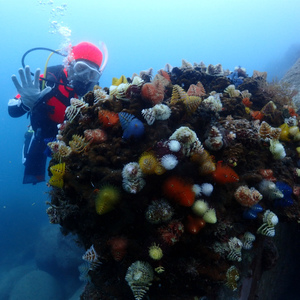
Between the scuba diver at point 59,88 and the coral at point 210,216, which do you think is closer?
the coral at point 210,216

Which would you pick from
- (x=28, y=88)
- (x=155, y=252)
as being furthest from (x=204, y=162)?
(x=28, y=88)

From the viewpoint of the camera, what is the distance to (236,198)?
113 inches

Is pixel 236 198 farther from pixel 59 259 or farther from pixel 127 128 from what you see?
pixel 59 259

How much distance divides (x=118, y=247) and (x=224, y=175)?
1.65m

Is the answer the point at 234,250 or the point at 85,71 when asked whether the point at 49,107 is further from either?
the point at 234,250

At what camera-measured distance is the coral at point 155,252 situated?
241cm

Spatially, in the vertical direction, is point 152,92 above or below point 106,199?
above

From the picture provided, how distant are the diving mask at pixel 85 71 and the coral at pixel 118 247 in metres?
5.33

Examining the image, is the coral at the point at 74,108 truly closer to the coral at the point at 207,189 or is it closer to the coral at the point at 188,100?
the coral at the point at 188,100

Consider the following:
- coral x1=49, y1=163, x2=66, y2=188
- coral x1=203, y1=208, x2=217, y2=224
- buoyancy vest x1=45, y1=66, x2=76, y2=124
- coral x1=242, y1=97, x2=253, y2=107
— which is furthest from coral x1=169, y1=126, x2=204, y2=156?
buoyancy vest x1=45, y1=66, x2=76, y2=124

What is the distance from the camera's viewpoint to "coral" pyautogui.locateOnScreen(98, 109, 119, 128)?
10.3 ft

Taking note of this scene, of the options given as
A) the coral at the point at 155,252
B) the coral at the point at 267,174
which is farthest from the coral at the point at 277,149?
the coral at the point at 155,252

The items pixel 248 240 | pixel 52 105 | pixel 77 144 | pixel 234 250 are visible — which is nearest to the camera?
pixel 234 250

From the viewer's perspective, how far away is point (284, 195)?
10.3ft
